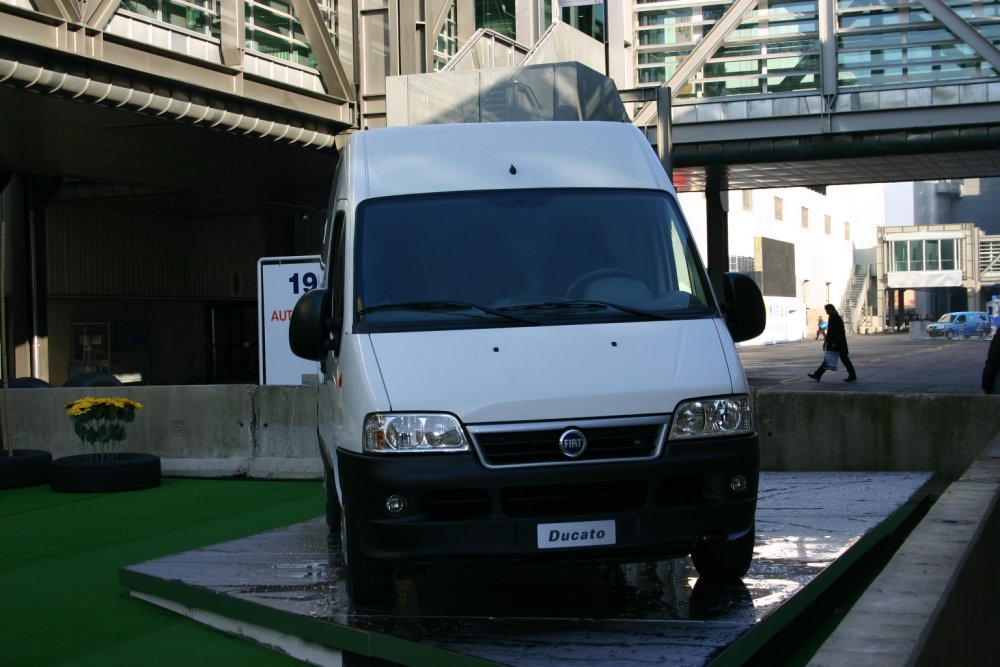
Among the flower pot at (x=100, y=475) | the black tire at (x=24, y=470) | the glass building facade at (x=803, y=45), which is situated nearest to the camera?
the flower pot at (x=100, y=475)

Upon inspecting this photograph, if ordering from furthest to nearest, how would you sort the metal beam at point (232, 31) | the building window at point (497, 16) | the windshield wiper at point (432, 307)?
the building window at point (497, 16)
the metal beam at point (232, 31)
the windshield wiper at point (432, 307)

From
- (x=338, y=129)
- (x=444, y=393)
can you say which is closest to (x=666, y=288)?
(x=444, y=393)

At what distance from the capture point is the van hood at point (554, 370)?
18.5 feet

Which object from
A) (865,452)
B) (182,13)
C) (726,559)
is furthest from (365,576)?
(182,13)

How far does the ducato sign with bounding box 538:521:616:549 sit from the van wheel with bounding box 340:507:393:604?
0.96m

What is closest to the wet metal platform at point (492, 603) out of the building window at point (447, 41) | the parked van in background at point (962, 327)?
the building window at point (447, 41)

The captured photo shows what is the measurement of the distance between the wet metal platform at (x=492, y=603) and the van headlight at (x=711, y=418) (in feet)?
2.85

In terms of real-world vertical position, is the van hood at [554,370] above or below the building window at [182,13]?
below

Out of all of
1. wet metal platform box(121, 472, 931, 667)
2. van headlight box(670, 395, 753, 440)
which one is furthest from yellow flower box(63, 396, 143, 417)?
van headlight box(670, 395, 753, 440)

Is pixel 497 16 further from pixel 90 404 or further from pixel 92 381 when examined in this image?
pixel 90 404

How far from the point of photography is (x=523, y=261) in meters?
6.46

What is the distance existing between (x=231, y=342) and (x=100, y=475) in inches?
1359

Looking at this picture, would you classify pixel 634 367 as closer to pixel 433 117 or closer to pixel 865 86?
pixel 433 117

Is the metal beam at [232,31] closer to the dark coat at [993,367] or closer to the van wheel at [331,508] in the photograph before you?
the dark coat at [993,367]
